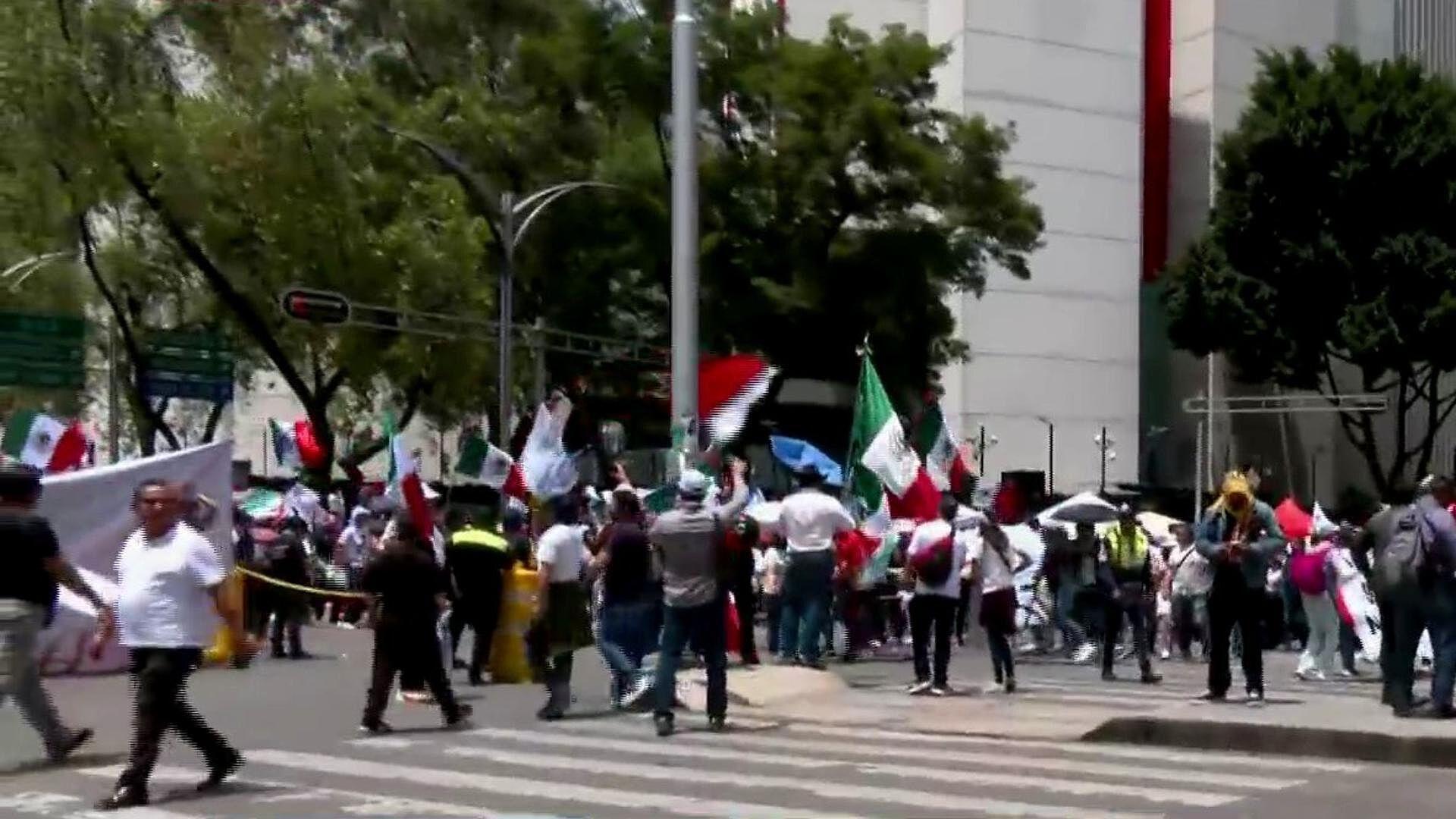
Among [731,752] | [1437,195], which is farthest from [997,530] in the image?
[1437,195]

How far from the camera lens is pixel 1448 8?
3049 inches

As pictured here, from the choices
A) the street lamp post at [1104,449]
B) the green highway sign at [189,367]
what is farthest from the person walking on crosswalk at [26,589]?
the street lamp post at [1104,449]

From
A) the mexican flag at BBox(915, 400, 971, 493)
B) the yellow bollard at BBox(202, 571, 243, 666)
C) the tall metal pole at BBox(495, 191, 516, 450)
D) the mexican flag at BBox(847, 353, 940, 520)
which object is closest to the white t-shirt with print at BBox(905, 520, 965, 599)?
the mexican flag at BBox(847, 353, 940, 520)

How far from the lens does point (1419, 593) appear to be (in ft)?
44.8

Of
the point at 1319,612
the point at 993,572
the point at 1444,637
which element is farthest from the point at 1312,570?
the point at 1444,637

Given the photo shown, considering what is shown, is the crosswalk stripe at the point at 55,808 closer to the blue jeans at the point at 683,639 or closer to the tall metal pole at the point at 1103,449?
the blue jeans at the point at 683,639

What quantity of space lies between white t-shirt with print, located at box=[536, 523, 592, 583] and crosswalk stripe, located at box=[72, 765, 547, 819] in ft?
11.1

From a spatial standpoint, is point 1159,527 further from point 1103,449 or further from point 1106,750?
point 1103,449

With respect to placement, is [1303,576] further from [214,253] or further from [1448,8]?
[1448,8]

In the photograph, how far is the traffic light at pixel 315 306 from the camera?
2764 centimetres

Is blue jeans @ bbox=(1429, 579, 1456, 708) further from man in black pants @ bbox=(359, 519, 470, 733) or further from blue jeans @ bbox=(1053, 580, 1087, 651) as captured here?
blue jeans @ bbox=(1053, 580, 1087, 651)

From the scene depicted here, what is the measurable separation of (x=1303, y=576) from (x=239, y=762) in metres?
11.7

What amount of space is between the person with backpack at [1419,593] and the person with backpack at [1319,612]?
554cm

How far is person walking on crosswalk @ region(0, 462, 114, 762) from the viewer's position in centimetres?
1153
